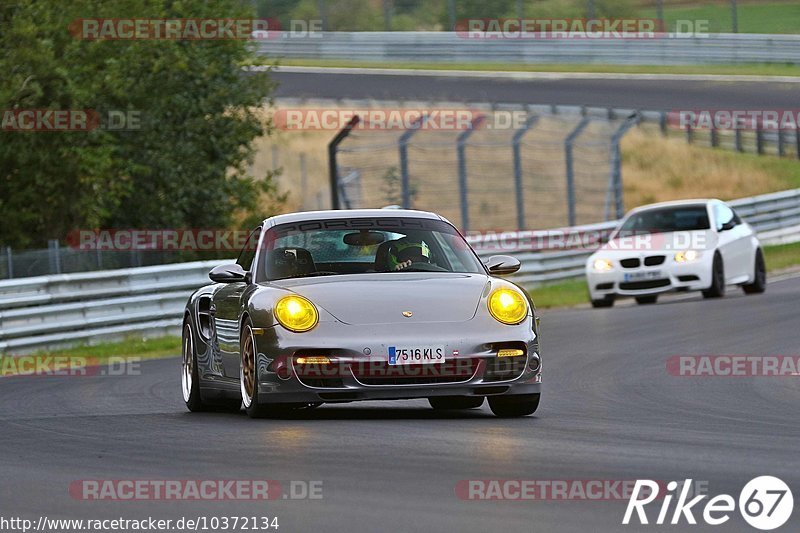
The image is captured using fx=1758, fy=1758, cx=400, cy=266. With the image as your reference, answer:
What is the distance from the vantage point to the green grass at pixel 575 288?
976 inches

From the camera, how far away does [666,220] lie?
2350 centimetres

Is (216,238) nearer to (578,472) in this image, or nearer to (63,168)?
(63,168)

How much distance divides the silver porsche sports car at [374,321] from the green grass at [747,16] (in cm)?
4111

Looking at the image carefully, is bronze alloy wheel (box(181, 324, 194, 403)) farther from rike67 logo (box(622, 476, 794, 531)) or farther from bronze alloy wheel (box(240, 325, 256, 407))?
rike67 logo (box(622, 476, 794, 531))

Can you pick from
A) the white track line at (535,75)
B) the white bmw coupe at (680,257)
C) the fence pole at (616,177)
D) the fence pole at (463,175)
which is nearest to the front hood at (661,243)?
the white bmw coupe at (680,257)

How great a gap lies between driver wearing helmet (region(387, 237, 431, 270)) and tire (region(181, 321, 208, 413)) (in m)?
1.92

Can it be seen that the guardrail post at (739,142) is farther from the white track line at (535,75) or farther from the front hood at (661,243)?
the front hood at (661,243)

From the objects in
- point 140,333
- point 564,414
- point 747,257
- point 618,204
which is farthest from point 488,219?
point 564,414

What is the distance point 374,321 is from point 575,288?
16.7 metres
